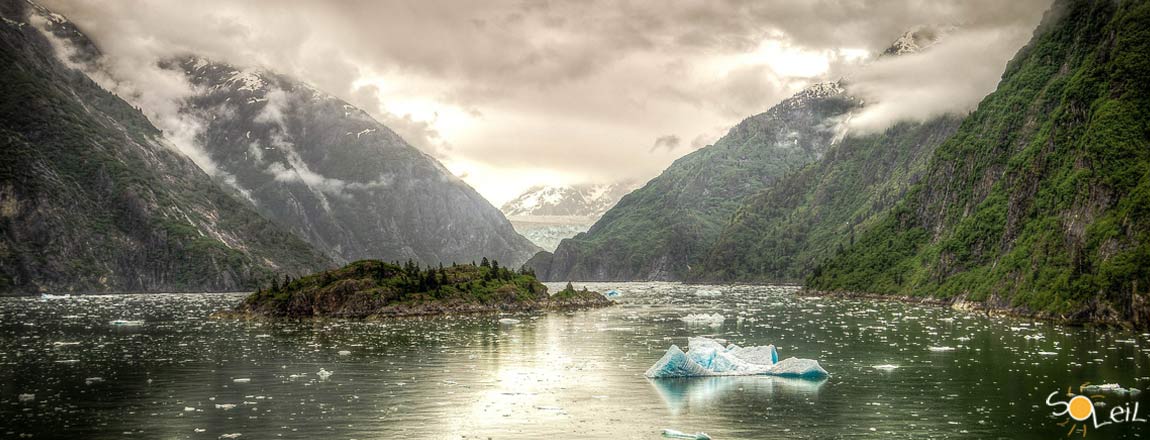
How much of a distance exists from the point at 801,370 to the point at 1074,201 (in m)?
85.0

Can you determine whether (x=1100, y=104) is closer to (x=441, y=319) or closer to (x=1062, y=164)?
(x=1062, y=164)

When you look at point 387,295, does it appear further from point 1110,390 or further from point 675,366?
point 1110,390

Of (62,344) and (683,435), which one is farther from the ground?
(62,344)

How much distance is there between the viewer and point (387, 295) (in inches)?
5408

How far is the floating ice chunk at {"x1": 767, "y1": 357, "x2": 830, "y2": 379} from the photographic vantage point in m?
59.9

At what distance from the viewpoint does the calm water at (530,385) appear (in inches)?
1684

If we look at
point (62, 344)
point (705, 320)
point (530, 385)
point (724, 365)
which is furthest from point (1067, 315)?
point (62, 344)

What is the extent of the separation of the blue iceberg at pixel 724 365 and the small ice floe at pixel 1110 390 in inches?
636

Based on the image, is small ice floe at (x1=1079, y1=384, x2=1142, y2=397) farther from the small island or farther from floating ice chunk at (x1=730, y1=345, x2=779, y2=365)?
the small island

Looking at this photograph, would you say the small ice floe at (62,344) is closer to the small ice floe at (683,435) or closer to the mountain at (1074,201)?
the small ice floe at (683,435)

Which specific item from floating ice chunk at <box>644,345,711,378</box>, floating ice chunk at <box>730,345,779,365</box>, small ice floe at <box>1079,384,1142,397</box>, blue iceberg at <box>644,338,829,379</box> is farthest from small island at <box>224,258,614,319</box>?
small ice floe at <box>1079,384,1142,397</box>

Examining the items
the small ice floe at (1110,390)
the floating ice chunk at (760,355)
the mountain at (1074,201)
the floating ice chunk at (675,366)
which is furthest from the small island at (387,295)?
the small ice floe at (1110,390)

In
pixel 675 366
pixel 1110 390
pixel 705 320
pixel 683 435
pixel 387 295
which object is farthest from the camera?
pixel 387 295

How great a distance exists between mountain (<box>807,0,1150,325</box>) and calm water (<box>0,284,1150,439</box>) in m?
12.2
